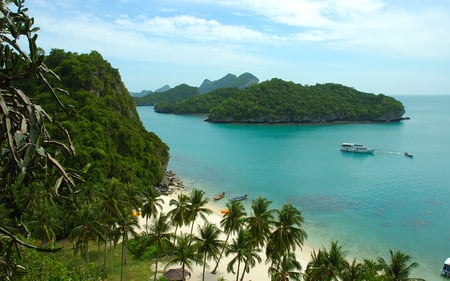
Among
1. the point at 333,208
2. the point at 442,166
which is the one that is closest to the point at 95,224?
the point at 333,208

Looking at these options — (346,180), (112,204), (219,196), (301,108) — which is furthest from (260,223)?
(301,108)

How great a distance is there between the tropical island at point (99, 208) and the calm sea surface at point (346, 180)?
20.4ft

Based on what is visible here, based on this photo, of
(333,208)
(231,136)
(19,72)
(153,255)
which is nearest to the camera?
(19,72)

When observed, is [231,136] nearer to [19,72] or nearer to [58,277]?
[58,277]

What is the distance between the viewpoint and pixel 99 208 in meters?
27.4

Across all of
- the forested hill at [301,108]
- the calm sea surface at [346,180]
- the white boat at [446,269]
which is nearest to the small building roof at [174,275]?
the calm sea surface at [346,180]

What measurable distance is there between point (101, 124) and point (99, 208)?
2869 cm

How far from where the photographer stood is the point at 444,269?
34.8 m

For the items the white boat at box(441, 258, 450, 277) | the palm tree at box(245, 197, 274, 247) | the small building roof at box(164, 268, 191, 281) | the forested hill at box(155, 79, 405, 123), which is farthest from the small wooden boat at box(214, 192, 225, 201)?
the forested hill at box(155, 79, 405, 123)

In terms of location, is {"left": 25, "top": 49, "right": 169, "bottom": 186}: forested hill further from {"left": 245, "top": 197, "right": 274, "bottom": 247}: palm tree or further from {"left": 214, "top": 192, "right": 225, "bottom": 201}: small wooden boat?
{"left": 245, "top": 197, "right": 274, "bottom": 247}: palm tree

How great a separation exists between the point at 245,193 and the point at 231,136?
67.8 metres

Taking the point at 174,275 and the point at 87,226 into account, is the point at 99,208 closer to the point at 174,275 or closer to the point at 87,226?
the point at 87,226

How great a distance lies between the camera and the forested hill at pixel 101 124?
4619cm

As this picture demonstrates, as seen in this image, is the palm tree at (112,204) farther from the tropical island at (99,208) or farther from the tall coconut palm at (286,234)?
the tall coconut palm at (286,234)
